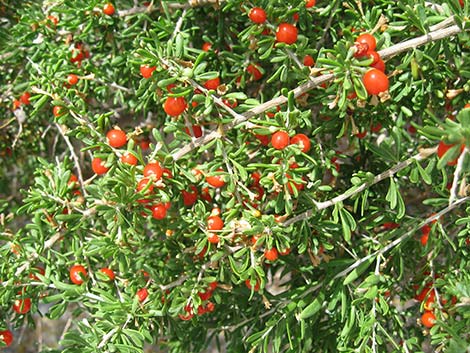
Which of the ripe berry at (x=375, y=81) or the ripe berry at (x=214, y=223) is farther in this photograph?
the ripe berry at (x=214, y=223)

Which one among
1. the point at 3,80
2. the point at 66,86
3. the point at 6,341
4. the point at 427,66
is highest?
the point at 427,66

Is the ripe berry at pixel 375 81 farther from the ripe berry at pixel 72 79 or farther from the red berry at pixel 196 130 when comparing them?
the ripe berry at pixel 72 79

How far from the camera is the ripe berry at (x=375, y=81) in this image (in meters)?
1.81

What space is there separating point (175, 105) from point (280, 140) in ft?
1.39

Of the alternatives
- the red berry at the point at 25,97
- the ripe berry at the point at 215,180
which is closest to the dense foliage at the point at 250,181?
the ripe berry at the point at 215,180

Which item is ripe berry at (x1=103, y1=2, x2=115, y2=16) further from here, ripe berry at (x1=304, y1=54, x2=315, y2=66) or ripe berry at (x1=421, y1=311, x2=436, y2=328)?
ripe berry at (x1=421, y1=311, x2=436, y2=328)

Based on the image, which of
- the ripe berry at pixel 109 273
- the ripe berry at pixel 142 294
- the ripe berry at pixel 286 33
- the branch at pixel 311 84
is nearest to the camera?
the branch at pixel 311 84

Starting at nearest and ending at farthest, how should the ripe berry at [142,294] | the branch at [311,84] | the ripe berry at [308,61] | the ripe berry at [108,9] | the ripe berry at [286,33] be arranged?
the branch at [311,84]
the ripe berry at [286,33]
the ripe berry at [308,61]
the ripe berry at [142,294]
the ripe berry at [108,9]

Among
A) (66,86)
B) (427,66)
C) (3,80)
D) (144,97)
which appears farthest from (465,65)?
(3,80)

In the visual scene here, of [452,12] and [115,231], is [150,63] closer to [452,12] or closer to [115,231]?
[115,231]

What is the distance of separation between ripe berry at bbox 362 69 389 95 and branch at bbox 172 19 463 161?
0.55 feet

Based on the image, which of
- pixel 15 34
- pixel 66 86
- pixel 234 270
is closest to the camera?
pixel 234 270

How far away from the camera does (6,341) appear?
261cm

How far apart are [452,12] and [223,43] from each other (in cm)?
123
